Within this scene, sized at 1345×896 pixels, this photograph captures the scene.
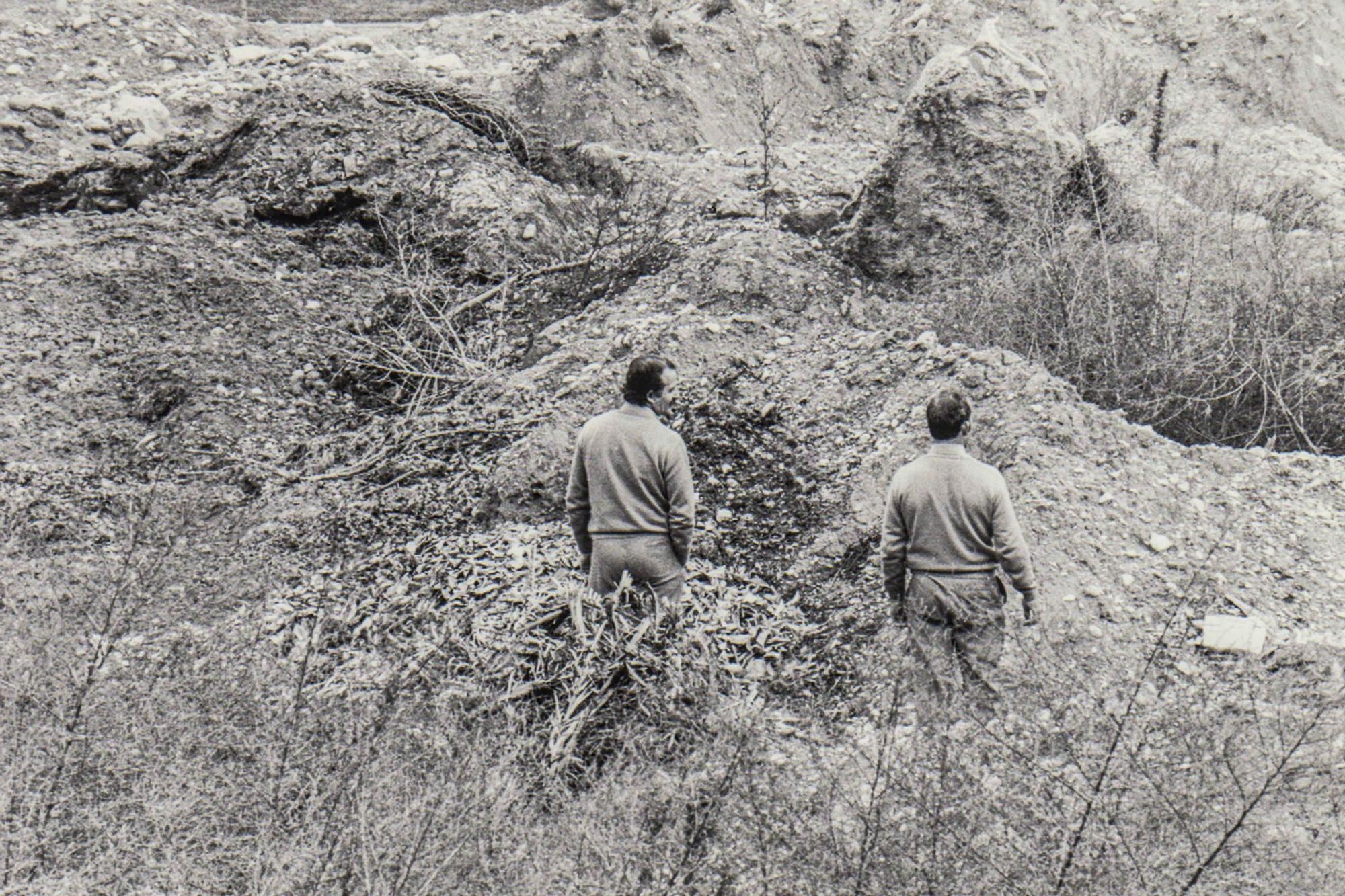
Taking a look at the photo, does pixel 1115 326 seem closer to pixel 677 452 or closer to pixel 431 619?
pixel 677 452

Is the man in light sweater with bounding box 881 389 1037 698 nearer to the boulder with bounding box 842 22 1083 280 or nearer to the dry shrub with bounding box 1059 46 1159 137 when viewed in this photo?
the boulder with bounding box 842 22 1083 280

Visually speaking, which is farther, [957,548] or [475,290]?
[475,290]

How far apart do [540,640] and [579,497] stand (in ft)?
1.54

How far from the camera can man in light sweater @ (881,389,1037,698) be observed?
362 centimetres

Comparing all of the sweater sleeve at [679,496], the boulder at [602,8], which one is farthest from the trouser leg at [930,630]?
the boulder at [602,8]

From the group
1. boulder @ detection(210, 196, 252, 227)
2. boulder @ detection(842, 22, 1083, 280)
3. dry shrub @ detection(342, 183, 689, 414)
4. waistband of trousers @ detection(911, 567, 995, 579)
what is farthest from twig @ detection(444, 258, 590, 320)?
waistband of trousers @ detection(911, 567, 995, 579)

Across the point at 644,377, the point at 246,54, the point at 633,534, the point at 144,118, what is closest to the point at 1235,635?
the point at 633,534

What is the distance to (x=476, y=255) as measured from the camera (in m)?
7.37

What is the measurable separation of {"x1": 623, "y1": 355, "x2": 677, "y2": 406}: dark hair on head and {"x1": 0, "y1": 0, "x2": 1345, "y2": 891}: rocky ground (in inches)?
28.8

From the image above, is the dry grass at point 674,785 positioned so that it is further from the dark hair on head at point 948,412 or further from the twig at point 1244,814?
the dark hair on head at point 948,412

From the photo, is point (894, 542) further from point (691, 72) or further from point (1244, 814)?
point (691, 72)

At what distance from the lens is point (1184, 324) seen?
582 centimetres

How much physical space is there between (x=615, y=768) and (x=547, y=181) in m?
5.34

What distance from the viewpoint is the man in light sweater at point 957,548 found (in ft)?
11.9
